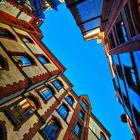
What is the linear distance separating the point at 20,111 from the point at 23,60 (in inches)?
180

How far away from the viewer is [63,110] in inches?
823

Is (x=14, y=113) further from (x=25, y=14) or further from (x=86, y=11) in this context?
(x=25, y=14)

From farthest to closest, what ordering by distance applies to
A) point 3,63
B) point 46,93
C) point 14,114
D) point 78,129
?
point 78,129 → point 46,93 → point 3,63 → point 14,114

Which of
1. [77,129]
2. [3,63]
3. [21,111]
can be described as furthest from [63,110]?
[3,63]

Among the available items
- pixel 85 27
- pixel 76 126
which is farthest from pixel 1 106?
pixel 85 27

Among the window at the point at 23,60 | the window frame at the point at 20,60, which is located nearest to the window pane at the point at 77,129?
the window frame at the point at 20,60

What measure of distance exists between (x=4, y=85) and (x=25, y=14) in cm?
1547

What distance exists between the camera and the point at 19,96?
44.2 feet

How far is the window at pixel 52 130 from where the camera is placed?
1452 centimetres

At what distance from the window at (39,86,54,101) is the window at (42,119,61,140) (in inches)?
87.8

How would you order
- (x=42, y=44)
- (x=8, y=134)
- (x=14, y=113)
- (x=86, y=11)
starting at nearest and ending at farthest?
(x=8, y=134)
(x=14, y=113)
(x=86, y=11)
(x=42, y=44)

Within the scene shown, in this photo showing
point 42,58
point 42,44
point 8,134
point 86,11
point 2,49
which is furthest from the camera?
point 42,44

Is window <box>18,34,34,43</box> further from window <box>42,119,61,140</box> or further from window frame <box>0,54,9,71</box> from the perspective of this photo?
window <box>42,119,61,140</box>

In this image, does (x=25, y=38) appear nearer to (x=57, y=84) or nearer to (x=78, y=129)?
(x=57, y=84)
